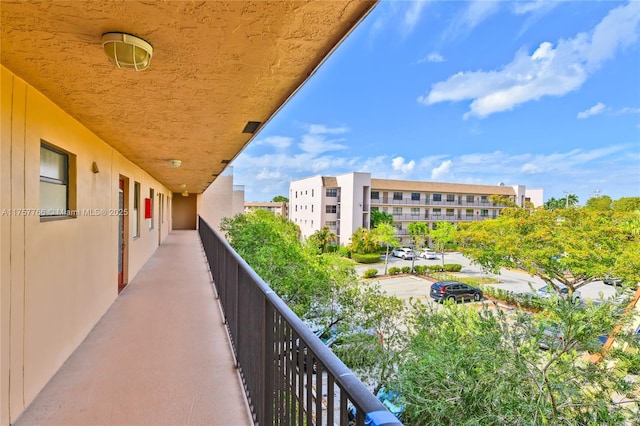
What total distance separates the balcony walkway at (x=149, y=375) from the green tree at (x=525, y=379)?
304 cm

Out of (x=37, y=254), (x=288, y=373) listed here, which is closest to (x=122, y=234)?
(x=37, y=254)

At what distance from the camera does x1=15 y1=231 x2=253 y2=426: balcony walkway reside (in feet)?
6.96

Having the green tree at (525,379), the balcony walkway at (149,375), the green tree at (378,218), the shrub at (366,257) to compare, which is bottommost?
the shrub at (366,257)

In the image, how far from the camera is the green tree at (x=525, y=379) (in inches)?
163

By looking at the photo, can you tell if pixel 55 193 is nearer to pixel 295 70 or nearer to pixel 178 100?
pixel 178 100

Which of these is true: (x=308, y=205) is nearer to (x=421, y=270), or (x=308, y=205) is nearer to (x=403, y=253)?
(x=403, y=253)

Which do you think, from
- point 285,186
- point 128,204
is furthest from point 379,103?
point 128,204

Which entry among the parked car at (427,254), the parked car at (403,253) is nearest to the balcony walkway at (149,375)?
the parked car at (403,253)

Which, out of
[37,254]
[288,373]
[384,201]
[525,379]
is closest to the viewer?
[288,373]

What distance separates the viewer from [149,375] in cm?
261

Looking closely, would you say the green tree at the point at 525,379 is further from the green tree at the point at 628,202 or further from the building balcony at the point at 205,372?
the green tree at the point at 628,202

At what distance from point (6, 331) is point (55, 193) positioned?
52.3 inches

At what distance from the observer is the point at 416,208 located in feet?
117

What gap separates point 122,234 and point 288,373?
5224 millimetres
